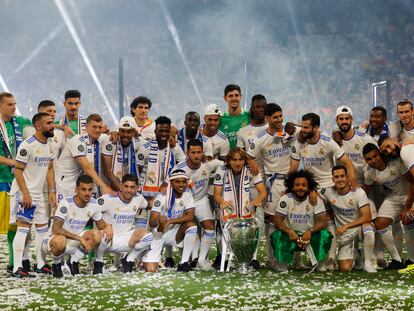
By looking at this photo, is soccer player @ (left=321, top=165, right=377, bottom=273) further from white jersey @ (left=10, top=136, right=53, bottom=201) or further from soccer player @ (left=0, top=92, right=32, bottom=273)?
soccer player @ (left=0, top=92, right=32, bottom=273)

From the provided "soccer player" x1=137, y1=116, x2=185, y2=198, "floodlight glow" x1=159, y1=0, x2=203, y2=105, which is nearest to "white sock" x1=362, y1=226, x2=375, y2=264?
"soccer player" x1=137, y1=116, x2=185, y2=198

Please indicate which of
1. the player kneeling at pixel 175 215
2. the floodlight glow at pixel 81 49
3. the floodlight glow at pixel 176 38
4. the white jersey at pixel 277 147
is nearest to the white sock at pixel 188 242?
the player kneeling at pixel 175 215

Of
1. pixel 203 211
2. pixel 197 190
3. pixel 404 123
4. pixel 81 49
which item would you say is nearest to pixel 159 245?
pixel 203 211

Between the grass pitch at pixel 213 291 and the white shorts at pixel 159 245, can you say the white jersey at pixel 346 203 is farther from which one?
the white shorts at pixel 159 245

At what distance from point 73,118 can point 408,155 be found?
3383mm

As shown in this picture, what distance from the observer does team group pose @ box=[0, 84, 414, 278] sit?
8492 mm

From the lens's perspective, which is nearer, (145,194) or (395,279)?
(395,279)

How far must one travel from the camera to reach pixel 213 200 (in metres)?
9.28

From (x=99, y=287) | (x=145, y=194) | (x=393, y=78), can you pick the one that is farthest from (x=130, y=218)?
(x=393, y=78)

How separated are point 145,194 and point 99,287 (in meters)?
1.96

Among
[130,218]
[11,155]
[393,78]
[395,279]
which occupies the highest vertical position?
[393,78]

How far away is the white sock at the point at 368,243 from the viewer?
28.0ft

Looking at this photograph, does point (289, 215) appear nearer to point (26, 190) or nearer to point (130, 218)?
point (130, 218)

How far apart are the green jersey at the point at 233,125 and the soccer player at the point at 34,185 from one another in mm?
2033
